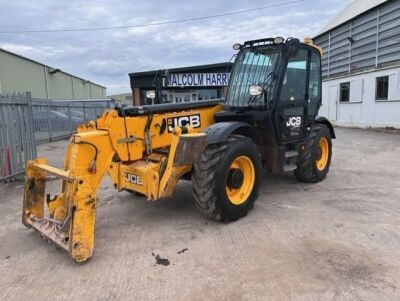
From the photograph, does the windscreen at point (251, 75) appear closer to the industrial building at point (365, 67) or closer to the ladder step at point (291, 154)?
the ladder step at point (291, 154)

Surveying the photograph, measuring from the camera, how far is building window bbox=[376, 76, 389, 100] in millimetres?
16578

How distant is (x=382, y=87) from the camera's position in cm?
1697

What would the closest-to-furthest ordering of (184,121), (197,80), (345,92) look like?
1. (184,121)
2. (197,80)
3. (345,92)

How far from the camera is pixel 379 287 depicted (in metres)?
3.37

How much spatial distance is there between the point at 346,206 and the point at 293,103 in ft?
5.70

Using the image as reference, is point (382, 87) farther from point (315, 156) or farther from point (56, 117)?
point (56, 117)

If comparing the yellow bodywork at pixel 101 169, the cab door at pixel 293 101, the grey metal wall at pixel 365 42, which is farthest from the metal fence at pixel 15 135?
the grey metal wall at pixel 365 42

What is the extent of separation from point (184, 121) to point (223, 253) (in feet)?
6.80

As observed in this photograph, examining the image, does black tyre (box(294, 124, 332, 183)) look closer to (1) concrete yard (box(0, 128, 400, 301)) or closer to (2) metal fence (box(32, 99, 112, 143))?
(1) concrete yard (box(0, 128, 400, 301))

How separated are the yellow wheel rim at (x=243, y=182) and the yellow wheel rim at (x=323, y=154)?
245 centimetres

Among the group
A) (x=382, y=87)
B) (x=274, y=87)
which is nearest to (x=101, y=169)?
(x=274, y=87)

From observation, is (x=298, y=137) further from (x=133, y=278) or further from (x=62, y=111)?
(x=62, y=111)

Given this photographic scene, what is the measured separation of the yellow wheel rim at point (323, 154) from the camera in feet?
23.9

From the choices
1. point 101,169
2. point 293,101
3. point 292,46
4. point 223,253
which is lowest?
point 223,253
